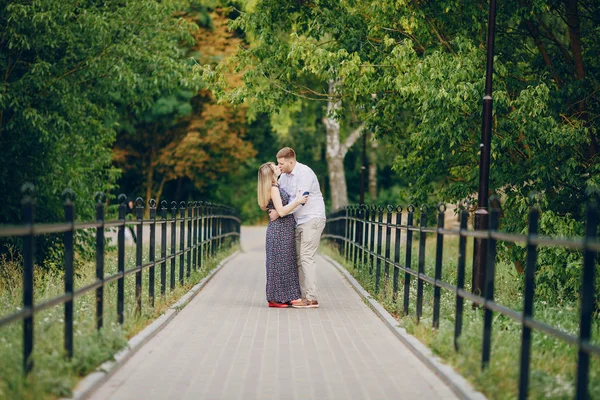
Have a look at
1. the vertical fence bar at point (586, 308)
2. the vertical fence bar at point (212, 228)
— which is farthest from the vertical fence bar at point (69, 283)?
the vertical fence bar at point (212, 228)

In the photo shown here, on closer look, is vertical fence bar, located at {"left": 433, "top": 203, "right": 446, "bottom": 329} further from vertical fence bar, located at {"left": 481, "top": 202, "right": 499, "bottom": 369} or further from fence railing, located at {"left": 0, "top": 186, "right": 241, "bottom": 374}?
fence railing, located at {"left": 0, "top": 186, "right": 241, "bottom": 374}

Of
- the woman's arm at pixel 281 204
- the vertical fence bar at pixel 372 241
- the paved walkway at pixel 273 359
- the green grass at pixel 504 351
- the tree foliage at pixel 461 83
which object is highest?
the tree foliage at pixel 461 83

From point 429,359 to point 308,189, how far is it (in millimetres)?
4608

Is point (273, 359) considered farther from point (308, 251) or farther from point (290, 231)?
point (290, 231)

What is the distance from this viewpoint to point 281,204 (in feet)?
38.2

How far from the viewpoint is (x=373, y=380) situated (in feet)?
22.3

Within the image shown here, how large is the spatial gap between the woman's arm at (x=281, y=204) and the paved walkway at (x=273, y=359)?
133cm

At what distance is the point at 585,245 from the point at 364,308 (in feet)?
23.5

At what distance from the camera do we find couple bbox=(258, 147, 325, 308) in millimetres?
11617

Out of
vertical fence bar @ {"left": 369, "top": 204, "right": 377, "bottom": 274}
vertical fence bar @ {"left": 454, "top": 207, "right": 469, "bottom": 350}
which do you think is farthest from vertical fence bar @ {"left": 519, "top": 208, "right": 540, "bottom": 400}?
vertical fence bar @ {"left": 369, "top": 204, "right": 377, "bottom": 274}

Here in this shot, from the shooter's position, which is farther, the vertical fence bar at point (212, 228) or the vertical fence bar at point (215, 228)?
the vertical fence bar at point (215, 228)

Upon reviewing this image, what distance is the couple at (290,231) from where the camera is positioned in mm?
11617

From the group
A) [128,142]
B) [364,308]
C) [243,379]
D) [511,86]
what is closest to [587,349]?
[243,379]

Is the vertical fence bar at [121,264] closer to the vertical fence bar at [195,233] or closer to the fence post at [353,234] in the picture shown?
the vertical fence bar at [195,233]
